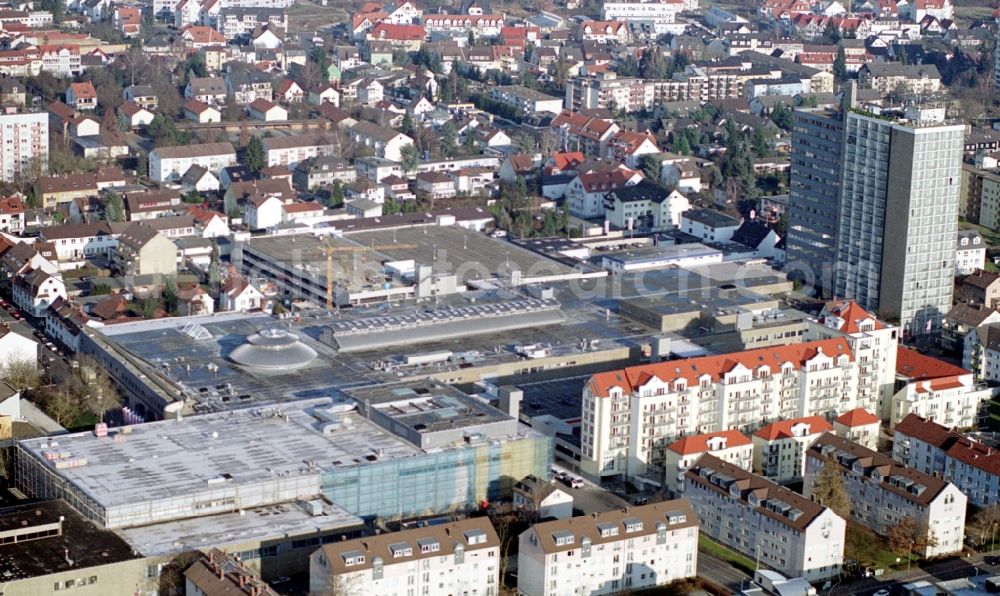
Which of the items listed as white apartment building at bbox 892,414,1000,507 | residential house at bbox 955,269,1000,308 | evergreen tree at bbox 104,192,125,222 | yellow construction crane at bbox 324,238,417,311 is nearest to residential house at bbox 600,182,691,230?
yellow construction crane at bbox 324,238,417,311

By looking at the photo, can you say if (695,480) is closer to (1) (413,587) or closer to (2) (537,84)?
(1) (413,587)

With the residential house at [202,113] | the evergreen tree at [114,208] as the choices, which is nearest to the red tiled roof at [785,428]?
the evergreen tree at [114,208]

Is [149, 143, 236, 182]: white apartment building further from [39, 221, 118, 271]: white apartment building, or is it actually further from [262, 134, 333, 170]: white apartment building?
[39, 221, 118, 271]: white apartment building

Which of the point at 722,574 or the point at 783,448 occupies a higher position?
the point at 783,448

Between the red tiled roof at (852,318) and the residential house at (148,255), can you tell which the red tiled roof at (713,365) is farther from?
the residential house at (148,255)

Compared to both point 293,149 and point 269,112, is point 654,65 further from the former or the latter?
point 293,149

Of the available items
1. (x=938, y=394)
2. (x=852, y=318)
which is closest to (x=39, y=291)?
(x=852, y=318)
